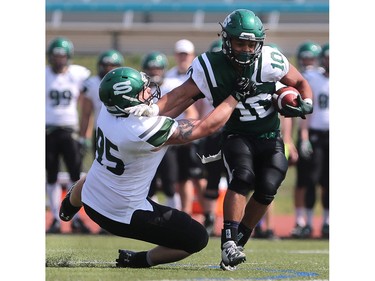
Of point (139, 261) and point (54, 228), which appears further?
point (54, 228)

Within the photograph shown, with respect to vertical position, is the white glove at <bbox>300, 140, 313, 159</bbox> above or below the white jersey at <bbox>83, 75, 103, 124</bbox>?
below

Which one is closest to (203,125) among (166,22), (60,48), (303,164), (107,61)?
(303,164)

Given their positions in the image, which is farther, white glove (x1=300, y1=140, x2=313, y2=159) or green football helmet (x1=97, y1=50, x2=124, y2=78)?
green football helmet (x1=97, y1=50, x2=124, y2=78)

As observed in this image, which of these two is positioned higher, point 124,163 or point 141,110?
point 141,110

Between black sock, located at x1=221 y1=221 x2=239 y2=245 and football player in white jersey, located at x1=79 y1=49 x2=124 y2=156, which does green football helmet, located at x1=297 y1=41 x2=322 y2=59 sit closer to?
football player in white jersey, located at x1=79 y1=49 x2=124 y2=156

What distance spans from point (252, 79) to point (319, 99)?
334 cm

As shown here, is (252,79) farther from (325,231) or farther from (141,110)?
(325,231)

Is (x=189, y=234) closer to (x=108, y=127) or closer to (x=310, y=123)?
(x=108, y=127)

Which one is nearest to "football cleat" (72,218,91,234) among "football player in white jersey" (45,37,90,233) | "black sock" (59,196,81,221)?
"football player in white jersey" (45,37,90,233)

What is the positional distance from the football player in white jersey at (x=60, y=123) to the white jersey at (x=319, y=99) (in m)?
2.11

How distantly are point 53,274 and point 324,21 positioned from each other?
948 centimetres

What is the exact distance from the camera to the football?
473 centimetres

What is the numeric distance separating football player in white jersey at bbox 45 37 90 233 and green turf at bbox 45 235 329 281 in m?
1.16

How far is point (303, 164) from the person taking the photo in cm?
793
